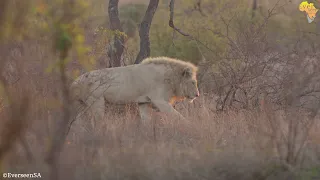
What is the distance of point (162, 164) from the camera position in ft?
23.4

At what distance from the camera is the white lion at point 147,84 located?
1147cm

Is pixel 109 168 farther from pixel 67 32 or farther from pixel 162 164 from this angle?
pixel 67 32

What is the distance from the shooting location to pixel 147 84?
11664mm

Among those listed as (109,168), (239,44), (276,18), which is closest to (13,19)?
(109,168)

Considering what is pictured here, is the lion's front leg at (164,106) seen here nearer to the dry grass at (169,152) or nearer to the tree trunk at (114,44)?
the dry grass at (169,152)

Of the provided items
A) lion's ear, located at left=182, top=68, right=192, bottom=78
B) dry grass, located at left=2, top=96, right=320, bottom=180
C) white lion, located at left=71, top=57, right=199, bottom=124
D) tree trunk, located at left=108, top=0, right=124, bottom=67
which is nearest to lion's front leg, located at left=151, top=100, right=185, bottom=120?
white lion, located at left=71, top=57, right=199, bottom=124

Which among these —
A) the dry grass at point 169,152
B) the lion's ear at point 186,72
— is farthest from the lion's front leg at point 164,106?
the dry grass at point 169,152

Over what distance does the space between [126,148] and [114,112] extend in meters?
4.33

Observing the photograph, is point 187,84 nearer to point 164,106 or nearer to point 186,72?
point 186,72

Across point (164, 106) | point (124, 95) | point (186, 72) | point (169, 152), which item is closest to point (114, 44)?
point (124, 95)

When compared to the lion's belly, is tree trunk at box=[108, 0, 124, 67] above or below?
above

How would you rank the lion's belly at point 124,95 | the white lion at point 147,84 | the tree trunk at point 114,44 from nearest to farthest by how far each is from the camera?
1. the white lion at point 147,84
2. the lion's belly at point 124,95
3. the tree trunk at point 114,44

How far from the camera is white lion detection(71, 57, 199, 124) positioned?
11.5 metres

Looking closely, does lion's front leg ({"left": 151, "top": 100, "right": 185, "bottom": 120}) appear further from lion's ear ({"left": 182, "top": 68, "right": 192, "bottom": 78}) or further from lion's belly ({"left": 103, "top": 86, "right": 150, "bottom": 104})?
lion's ear ({"left": 182, "top": 68, "right": 192, "bottom": 78})
